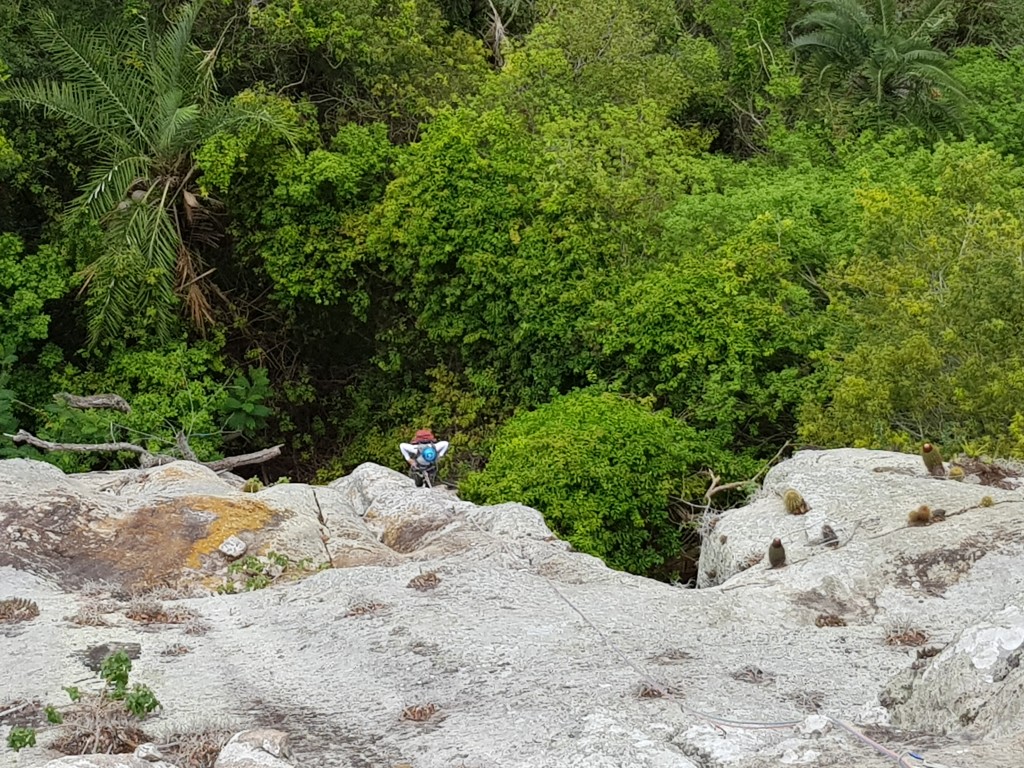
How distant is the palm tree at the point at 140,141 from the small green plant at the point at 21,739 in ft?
40.5

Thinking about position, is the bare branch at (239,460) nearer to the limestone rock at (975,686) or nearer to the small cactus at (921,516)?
the small cactus at (921,516)

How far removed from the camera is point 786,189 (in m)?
18.5

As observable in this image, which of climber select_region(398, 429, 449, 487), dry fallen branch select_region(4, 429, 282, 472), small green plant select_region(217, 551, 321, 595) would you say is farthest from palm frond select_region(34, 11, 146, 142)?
small green plant select_region(217, 551, 321, 595)

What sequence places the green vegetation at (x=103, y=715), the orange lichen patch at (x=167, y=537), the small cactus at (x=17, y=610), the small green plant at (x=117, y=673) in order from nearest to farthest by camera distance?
the green vegetation at (x=103, y=715) < the small green plant at (x=117, y=673) < the small cactus at (x=17, y=610) < the orange lichen patch at (x=167, y=537)

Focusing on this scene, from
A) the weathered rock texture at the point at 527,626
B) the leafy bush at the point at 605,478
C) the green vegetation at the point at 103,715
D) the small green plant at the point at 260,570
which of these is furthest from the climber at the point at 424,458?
the green vegetation at the point at 103,715

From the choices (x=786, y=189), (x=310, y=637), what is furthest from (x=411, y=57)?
(x=310, y=637)

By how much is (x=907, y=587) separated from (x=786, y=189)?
11.1m

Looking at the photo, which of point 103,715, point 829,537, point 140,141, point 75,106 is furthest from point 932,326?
point 75,106

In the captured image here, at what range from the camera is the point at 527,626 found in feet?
25.8

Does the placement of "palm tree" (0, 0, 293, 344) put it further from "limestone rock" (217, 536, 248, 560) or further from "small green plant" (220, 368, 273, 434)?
"limestone rock" (217, 536, 248, 560)

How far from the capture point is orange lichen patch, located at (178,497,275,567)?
32.8 feet

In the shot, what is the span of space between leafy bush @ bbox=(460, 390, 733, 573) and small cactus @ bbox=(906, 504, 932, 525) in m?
5.20

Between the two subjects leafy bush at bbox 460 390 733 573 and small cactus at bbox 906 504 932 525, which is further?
A: leafy bush at bbox 460 390 733 573

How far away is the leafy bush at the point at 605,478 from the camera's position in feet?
46.5
